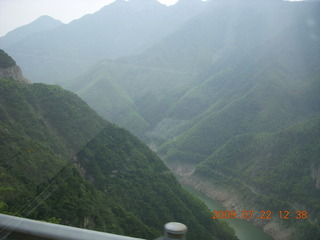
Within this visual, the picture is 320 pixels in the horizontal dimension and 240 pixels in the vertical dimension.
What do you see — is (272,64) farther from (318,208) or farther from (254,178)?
(318,208)

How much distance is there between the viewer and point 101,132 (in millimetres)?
19922

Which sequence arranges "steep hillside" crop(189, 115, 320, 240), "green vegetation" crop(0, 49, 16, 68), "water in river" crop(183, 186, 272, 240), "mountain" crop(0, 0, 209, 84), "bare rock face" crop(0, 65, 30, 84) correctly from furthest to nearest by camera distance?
1. "mountain" crop(0, 0, 209, 84)
2. "steep hillside" crop(189, 115, 320, 240)
3. "water in river" crop(183, 186, 272, 240)
4. "green vegetation" crop(0, 49, 16, 68)
5. "bare rock face" crop(0, 65, 30, 84)

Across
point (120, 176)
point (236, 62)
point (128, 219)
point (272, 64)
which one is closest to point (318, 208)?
point (120, 176)

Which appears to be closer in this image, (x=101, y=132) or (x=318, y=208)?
(x=101, y=132)

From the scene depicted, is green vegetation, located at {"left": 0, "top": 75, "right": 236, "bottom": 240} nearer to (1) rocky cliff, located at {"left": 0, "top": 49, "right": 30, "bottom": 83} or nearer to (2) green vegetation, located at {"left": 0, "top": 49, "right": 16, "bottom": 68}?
(1) rocky cliff, located at {"left": 0, "top": 49, "right": 30, "bottom": 83}

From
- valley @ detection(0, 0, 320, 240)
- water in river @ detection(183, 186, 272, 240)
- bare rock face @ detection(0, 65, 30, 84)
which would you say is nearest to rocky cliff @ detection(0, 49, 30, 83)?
bare rock face @ detection(0, 65, 30, 84)

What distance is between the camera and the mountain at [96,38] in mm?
76469

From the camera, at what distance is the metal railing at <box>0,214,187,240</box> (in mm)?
2215

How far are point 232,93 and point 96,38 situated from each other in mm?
71566

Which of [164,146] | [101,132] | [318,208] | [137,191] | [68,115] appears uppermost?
[68,115]

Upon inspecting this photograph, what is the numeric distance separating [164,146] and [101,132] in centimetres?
2278

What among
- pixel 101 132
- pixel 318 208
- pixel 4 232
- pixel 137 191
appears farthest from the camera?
pixel 318 208
